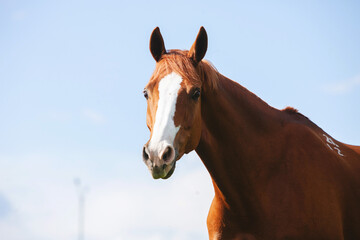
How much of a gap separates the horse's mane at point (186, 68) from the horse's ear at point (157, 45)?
0.38 feet

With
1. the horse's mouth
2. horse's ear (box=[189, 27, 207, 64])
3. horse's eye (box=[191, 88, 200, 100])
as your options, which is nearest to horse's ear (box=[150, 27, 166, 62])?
horse's ear (box=[189, 27, 207, 64])

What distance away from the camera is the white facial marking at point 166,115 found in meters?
4.36

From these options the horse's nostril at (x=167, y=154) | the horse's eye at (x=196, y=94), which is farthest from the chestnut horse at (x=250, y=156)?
the horse's nostril at (x=167, y=154)

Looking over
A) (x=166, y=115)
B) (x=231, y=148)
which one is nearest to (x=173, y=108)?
(x=166, y=115)

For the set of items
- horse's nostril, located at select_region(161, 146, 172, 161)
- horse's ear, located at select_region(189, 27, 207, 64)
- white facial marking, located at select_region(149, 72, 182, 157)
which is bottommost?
horse's nostril, located at select_region(161, 146, 172, 161)

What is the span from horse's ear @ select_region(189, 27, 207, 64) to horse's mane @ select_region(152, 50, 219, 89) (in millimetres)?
69

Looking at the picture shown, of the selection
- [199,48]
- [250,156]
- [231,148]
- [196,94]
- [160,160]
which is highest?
[199,48]

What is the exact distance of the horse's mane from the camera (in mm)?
4938

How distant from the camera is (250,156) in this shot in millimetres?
5227

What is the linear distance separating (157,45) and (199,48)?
1.83ft

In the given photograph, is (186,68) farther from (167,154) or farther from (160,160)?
(160,160)

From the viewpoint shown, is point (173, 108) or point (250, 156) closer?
point (173, 108)

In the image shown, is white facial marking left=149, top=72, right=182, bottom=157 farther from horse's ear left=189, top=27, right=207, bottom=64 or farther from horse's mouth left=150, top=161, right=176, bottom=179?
horse's ear left=189, top=27, right=207, bottom=64

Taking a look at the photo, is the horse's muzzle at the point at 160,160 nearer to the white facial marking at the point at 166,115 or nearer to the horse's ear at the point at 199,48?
the white facial marking at the point at 166,115
